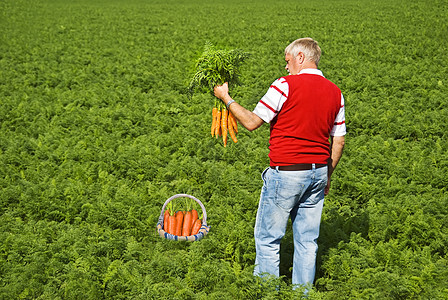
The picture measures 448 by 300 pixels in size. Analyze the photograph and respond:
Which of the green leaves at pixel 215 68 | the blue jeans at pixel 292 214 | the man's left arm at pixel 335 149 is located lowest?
the blue jeans at pixel 292 214

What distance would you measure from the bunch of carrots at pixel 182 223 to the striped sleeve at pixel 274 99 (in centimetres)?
270

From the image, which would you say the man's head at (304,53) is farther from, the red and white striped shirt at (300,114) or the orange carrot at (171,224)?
the orange carrot at (171,224)

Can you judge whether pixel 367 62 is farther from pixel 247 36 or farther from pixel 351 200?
pixel 351 200

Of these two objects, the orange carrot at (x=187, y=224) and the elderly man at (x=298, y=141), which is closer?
the elderly man at (x=298, y=141)

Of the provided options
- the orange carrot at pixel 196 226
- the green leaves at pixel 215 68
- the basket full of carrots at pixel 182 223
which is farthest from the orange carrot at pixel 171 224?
the green leaves at pixel 215 68

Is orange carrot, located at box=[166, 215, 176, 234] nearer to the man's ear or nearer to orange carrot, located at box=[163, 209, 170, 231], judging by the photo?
orange carrot, located at box=[163, 209, 170, 231]

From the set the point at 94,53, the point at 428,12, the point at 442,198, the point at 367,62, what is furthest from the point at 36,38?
the point at 428,12

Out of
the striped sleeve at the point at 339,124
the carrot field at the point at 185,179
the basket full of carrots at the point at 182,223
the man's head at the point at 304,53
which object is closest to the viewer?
the man's head at the point at 304,53

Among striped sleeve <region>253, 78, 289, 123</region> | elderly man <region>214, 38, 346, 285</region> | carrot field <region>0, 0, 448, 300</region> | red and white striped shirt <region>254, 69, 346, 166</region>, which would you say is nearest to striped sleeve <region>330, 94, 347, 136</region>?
elderly man <region>214, 38, 346, 285</region>

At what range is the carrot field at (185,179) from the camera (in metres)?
4.60

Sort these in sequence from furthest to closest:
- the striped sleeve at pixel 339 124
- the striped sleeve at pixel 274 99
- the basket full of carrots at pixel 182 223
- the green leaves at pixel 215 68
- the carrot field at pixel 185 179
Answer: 1. the basket full of carrots at pixel 182 223
2. the carrot field at pixel 185 179
3. the green leaves at pixel 215 68
4. the striped sleeve at pixel 339 124
5. the striped sleeve at pixel 274 99

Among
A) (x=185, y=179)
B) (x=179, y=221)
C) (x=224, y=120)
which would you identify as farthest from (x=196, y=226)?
(x=224, y=120)

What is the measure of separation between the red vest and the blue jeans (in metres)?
0.14

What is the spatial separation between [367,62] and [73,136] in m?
9.98
